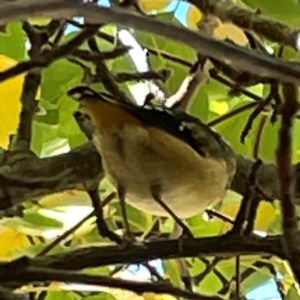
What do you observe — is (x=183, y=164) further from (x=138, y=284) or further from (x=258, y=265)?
(x=138, y=284)

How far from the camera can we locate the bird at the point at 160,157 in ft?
2.07

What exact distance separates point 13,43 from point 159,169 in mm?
150

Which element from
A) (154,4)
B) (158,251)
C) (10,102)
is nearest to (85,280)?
(158,251)

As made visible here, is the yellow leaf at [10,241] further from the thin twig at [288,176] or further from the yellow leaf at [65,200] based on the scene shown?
the thin twig at [288,176]

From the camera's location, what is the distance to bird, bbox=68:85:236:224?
632 mm

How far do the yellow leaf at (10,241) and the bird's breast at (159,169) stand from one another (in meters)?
0.09

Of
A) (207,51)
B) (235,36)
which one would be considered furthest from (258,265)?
(207,51)

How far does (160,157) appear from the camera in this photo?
0.66 meters

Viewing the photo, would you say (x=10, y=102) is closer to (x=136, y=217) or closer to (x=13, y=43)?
(x=13, y=43)

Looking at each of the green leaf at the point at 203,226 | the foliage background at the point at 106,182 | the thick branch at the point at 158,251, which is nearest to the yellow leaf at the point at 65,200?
the foliage background at the point at 106,182

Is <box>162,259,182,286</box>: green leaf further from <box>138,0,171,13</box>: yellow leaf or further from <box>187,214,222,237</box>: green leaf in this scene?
<box>138,0,171,13</box>: yellow leaf

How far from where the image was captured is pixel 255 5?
1.38ft

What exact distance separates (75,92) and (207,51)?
1.12 ft

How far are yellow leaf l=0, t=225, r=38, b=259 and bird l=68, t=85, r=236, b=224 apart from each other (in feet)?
0.28
